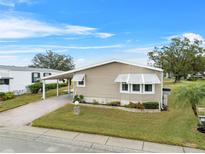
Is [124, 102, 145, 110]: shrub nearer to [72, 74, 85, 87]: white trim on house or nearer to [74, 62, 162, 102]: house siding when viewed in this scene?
[74, 62, 162, 102]: house siding

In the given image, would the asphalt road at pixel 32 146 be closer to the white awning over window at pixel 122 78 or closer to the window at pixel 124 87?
the white awning over window at pixel 122 78

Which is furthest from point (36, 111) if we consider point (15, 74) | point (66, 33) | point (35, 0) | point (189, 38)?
point (189, 38)

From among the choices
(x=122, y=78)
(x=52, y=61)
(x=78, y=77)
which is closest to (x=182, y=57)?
(x=52, y=61)

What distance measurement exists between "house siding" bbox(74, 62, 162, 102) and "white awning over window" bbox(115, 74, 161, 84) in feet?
1.40

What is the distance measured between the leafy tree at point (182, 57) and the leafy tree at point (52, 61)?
3083 centimetres

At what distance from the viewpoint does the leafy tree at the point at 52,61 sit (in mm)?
66500

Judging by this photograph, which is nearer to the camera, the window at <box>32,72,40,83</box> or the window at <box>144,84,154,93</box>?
the window at <box>144,84,154,93</box>

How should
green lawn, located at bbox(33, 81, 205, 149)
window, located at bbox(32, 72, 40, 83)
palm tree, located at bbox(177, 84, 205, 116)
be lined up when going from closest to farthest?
green lawn, located at bbox(33, 81, 205, 149)
palm tree, located at bbox(177, 84, 205, 116)
window, located at bbox(32, 72, 40, 83)

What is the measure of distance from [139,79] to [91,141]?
338 inches

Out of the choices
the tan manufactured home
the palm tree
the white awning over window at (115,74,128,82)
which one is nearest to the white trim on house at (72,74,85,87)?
the tan manufactured home

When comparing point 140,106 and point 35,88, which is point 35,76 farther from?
point 140,106

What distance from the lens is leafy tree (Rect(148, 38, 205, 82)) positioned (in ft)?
176

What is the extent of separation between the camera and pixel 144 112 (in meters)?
15.6

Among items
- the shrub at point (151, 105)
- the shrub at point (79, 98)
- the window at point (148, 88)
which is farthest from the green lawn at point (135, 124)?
the shrub at point (79, 98)
